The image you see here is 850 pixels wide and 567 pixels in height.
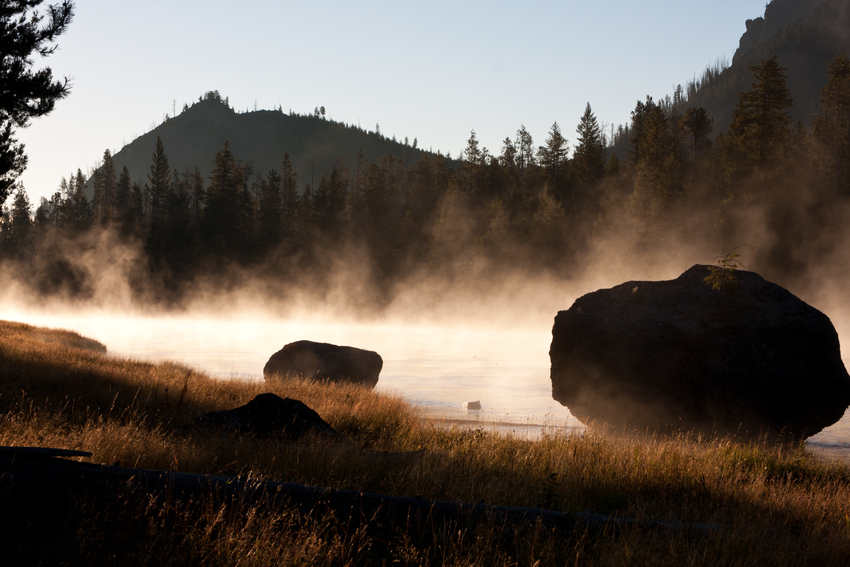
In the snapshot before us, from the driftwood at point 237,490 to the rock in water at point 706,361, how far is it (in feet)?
25.1

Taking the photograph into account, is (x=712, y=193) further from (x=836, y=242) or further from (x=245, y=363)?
(x=245, y=363)

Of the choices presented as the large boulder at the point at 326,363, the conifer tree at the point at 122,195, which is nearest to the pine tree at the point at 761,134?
the large boulder at the point at 326,363

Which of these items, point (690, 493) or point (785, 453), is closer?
point (690, 493)

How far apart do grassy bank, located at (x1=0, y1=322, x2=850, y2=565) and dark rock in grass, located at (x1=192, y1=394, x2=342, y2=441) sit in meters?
0.48

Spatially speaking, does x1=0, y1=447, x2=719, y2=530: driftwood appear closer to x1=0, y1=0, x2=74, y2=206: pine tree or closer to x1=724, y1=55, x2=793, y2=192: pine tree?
x1=0, y1=0, x2=74, y2=206: pine tree

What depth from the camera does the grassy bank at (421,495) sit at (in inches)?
154

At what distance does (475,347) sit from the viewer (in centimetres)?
4341

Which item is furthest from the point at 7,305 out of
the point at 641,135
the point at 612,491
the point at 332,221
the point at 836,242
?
the point at 836,242

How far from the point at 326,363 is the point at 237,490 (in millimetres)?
14533

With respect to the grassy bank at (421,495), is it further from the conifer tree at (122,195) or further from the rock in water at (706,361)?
the conifer tree at (122,195)

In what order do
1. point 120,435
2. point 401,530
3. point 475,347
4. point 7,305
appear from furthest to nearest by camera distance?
point 7,305, point 475,347, point 120,435, point 401,530

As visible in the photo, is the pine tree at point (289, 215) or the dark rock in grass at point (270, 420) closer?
the dark rock in grass at point (270, 420)

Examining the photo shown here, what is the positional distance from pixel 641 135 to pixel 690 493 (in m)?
70.4

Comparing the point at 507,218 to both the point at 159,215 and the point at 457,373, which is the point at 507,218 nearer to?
the point at 457,373
